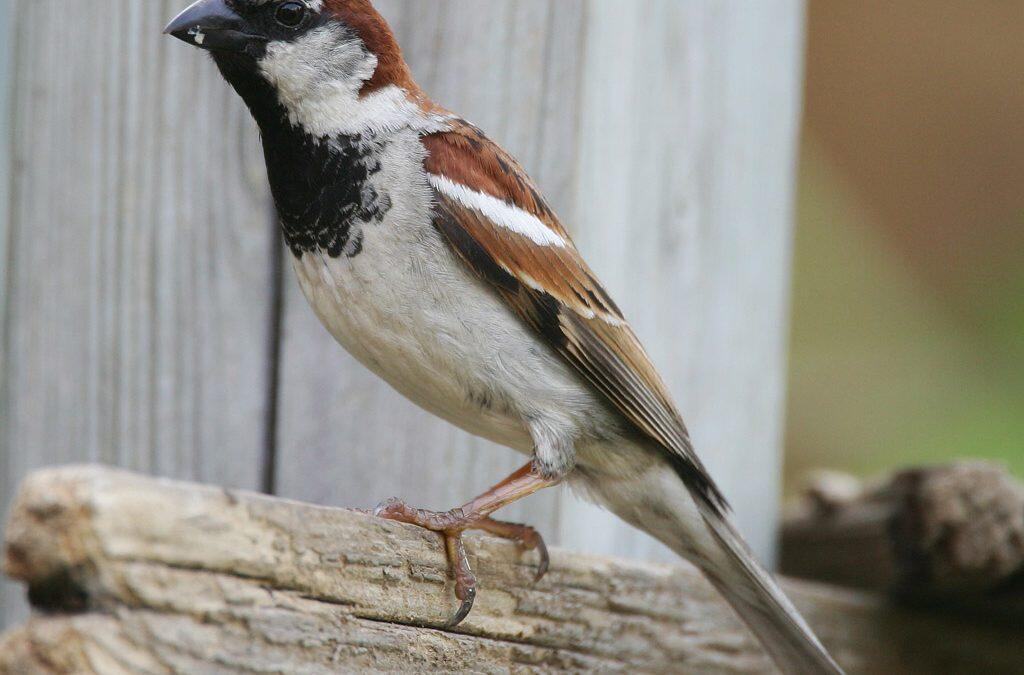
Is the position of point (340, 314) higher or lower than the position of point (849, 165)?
lower

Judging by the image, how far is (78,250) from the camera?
7.68ft

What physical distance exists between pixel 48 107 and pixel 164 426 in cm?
65

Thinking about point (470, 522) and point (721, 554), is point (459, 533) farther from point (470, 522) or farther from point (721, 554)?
point (721, 554)

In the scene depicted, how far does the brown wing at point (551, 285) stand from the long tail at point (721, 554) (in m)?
0.05

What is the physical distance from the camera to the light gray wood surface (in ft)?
7.38

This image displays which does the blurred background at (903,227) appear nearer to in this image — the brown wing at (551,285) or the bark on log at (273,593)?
the brown wing at (551,285)

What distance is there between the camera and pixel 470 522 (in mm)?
1667

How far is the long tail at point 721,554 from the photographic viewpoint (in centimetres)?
205

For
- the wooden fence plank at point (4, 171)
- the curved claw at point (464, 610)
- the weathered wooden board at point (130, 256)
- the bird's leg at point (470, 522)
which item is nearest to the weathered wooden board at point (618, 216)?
the weathered wooden board at point (130, 256)

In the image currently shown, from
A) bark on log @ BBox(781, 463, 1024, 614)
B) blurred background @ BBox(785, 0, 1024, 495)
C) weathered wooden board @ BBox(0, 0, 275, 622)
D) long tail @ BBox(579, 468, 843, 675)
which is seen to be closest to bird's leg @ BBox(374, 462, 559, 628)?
long tail @ BBox(579, 468, 843, 675)

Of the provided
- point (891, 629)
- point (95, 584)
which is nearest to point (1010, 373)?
point (891, 629)

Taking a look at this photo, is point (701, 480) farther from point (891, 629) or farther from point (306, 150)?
point (306, 150)

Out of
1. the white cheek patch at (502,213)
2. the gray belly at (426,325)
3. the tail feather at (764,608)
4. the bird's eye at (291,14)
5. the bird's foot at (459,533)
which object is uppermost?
the bird's eye at (291,14)

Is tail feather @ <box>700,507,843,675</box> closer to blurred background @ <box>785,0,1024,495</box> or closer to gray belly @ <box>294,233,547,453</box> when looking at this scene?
gray belly @ <box>294,233,547,453</box>
